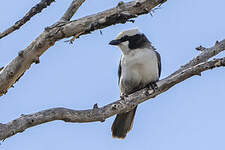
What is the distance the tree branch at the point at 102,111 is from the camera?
16.5ft

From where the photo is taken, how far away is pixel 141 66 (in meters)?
8.45

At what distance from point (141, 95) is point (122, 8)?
190cm

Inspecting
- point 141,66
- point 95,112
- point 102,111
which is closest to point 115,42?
point 141,66

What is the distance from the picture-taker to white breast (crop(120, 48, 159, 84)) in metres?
8.45

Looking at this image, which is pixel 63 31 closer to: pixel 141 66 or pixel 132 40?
pixel 141 66

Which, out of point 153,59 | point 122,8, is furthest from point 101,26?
point 153,59

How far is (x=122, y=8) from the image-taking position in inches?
210

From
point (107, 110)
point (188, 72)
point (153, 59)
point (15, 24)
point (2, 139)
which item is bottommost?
point (2, 139)

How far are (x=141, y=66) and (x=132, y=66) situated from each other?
0.19m

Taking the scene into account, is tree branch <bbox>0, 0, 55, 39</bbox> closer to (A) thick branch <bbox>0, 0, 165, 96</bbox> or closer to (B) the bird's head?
(A) thick branch <bbox>0, 0, 165, 96</bbox>

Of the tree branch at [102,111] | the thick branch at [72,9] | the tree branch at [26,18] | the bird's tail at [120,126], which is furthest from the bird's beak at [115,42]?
the tree branch at [26,18]

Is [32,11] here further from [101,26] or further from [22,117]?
[22,117]

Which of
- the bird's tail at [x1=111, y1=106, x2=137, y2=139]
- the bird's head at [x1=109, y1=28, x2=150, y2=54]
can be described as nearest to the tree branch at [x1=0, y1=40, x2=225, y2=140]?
the bird's head at [x1=109, y1=28, x2=150, y2=54]

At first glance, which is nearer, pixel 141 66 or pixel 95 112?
pixel 95 112
